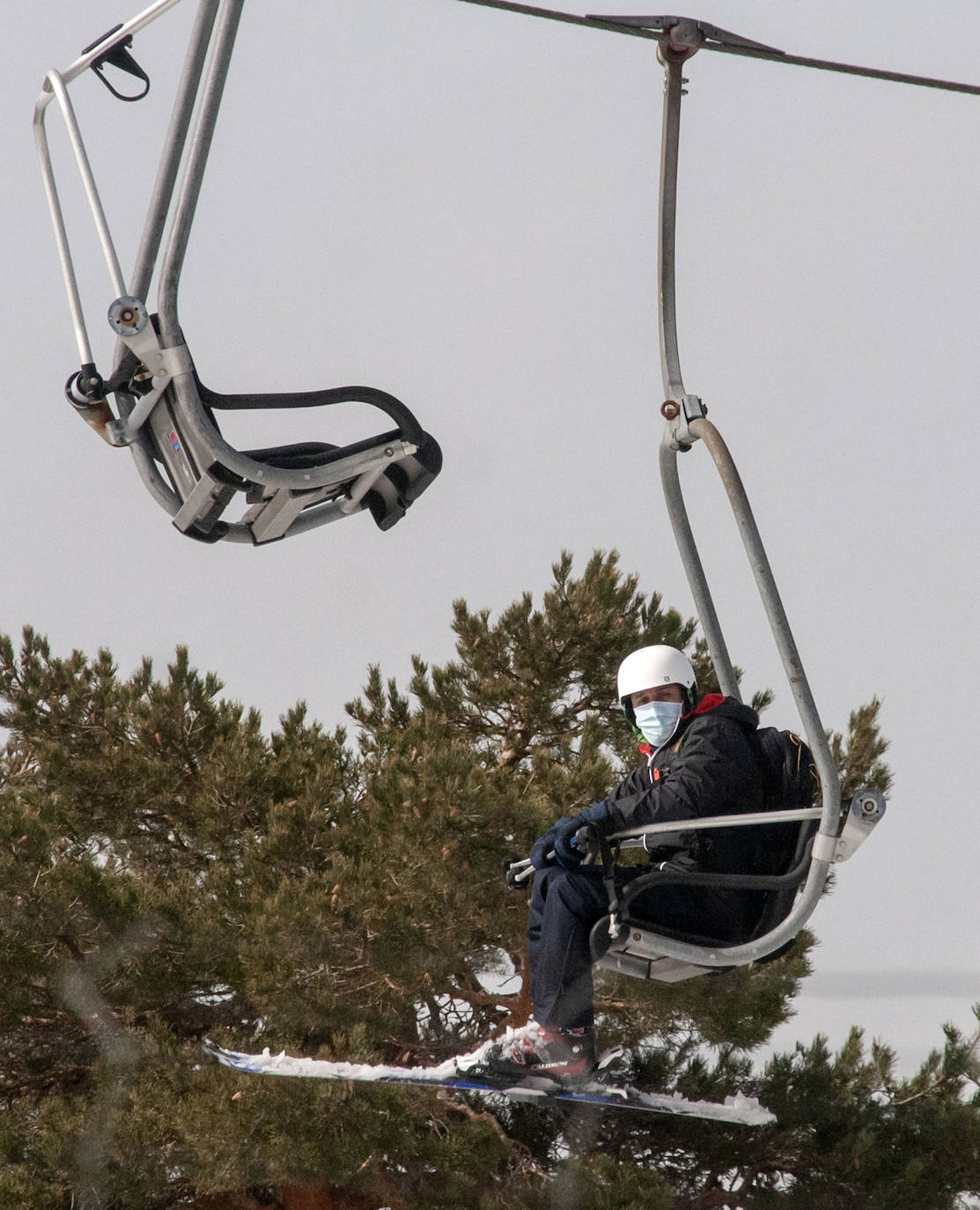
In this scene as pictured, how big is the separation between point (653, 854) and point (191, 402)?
1.64 metres

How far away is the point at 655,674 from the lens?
4348 mm

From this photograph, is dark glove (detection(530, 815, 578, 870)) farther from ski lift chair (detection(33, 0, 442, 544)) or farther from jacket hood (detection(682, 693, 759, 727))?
ski lift chair (detection(33, 0, 442, 544))

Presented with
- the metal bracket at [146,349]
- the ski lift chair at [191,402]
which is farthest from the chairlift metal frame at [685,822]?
the metal bracket at [146,349]

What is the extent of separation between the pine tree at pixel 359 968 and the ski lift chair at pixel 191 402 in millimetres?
4258

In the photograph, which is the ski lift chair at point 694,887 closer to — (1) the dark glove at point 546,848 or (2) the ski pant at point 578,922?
(2) the ski pant at point 578,922

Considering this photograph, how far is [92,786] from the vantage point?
1041 cm

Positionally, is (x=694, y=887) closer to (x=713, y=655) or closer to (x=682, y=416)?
(x=713, y=655)

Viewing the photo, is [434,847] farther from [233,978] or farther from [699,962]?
[699,962]

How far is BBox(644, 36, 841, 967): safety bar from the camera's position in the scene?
3.53 metres

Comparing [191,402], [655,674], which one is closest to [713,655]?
[655,674]

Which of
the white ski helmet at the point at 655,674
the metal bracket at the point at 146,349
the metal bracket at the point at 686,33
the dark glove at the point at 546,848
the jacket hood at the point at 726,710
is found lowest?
the dark glove at the point at 546,848

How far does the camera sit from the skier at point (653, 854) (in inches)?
161

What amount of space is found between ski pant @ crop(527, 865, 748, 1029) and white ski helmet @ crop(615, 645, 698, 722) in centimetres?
47

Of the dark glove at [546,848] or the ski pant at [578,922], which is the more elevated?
the dark glove at [546,848]
